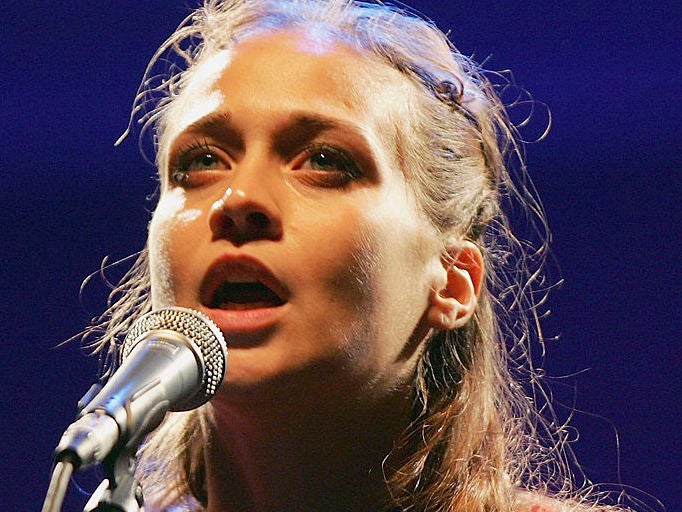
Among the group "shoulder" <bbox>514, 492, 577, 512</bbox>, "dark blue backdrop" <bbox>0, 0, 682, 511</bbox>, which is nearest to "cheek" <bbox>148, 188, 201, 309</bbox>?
"shoulder" <bbox>514, 492, 577, 512</bbox>

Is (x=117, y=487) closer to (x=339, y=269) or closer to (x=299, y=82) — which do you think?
(x=339, y=269)

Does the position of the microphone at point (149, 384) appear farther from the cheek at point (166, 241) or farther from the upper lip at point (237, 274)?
the cheek at point (166, 241)

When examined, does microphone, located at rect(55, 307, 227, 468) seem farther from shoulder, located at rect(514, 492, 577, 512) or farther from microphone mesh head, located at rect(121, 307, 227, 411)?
shoulder, located at rect(514, 492, 577, 512)

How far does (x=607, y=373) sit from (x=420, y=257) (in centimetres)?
98

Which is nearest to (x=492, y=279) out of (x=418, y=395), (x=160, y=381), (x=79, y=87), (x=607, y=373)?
(x=418, y=395)

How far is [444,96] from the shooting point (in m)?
1.93

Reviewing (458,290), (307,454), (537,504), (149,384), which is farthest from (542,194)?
Answer: (149,384)

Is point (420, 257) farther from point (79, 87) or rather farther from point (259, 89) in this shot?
point (79, 87)

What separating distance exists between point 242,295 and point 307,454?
0.31 metres

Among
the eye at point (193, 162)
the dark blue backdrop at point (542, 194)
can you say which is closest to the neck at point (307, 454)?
the eye at point (193, 162)

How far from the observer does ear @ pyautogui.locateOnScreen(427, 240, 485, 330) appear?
1.79m

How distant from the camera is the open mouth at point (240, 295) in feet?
5.07

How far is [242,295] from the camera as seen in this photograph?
5.10ft

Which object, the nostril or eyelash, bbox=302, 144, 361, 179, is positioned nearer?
the nostril
